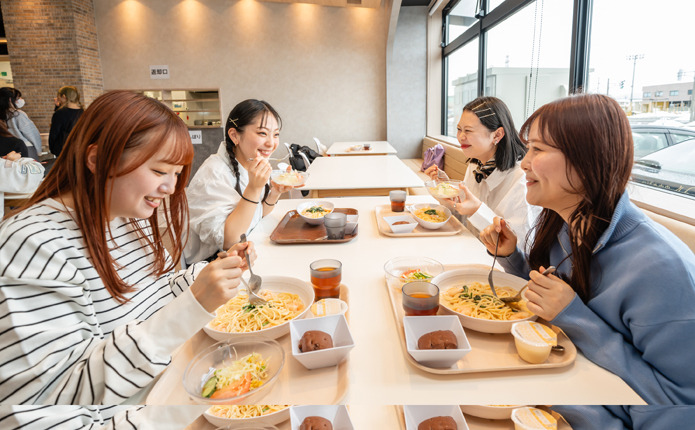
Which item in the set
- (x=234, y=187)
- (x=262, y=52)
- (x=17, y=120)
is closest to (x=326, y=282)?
(x=234, y=187)

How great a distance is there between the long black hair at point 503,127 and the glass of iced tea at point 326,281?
138 centimetres

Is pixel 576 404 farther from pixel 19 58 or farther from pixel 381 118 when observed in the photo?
pixel 19 58

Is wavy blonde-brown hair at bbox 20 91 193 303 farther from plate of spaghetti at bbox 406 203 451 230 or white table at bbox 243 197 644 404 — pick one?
plate of spaghetti at bbox 406 203 451 230

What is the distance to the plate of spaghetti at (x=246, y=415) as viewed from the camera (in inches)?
25.1

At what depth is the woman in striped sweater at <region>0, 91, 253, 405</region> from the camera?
2.53 ft

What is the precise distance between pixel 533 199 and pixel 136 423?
1.09 meters

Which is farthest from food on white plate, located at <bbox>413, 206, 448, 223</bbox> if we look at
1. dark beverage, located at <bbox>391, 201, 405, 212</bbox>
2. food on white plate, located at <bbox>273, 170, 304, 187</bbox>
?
Result: food on white plate, located at <bbox>273, 170, 304, 187</bbox>

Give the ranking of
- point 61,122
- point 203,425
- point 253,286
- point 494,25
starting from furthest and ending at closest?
point 61,122, point 494,25, point 253,286, point 203,425

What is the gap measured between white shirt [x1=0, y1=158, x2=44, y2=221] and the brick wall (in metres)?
4.79

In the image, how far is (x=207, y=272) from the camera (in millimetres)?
896

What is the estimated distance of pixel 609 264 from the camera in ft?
3.21

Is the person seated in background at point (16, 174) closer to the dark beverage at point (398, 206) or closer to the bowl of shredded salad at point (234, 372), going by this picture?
the dark beverage at point (398, 206)

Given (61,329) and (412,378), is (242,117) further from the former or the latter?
(412,378)

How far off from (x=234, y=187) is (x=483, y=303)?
1443 mm
